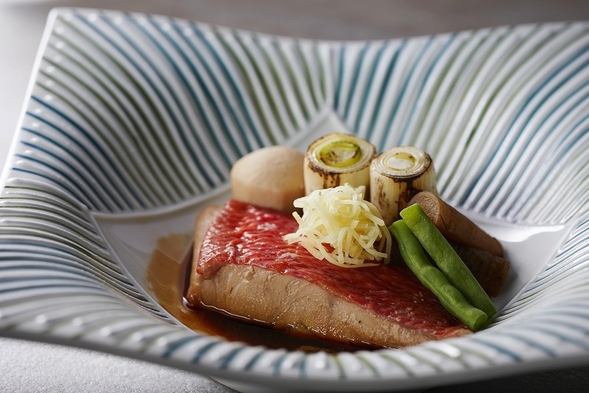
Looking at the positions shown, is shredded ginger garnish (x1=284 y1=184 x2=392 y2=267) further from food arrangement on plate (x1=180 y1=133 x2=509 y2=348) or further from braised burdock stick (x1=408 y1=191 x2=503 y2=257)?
braised burdock stick (x1=408 y1=191 x2=503 y2=257)

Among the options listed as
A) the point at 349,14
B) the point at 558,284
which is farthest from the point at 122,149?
the point at 349,14

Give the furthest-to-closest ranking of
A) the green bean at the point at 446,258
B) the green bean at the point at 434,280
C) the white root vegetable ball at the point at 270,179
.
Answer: the white root vegetable ball at the point at 270,179 < the green bean at the point at 446,258 < the green bean at the point at 434,280

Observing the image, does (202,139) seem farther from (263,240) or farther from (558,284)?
(558,284)

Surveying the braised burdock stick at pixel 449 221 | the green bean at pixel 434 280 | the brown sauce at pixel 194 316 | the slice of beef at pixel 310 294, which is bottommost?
the brown sauce at pixel 194 316

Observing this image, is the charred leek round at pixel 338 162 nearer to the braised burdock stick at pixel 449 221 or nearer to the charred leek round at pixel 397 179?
the charred leek round at pixel 397 179

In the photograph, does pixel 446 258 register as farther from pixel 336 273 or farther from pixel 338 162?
pixel 338 162

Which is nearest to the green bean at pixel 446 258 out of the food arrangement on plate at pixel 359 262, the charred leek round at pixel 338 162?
the food arrangement on plate at pixel 359 262

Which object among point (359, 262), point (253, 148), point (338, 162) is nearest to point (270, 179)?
point (338, 162)
